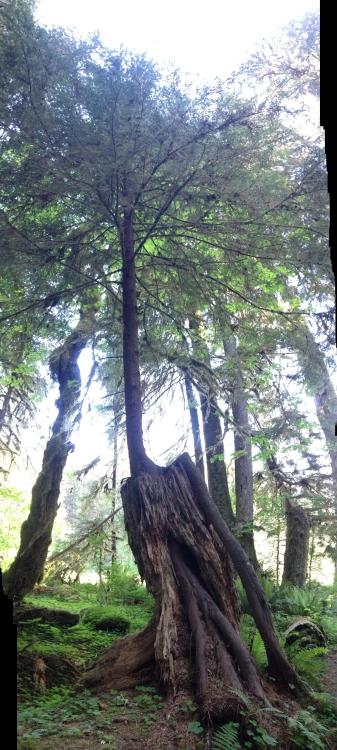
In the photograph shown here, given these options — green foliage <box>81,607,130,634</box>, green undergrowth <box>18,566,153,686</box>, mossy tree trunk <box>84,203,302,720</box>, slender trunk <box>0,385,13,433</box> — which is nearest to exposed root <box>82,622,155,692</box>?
mossy tree trunk <box>84,203,302,720</box>

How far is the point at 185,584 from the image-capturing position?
607cm

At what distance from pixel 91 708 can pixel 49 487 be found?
548 centimetres

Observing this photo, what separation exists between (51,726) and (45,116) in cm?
630

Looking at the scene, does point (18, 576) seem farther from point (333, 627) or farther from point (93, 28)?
point (93, 28)

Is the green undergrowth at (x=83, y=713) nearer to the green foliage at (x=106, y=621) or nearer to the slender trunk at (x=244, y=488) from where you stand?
the green foliage at (x=106, y=621)

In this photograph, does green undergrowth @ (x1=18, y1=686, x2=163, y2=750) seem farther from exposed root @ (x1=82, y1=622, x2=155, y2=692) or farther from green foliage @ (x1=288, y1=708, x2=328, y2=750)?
green foliage @ (x1=288, y1=708, x2=328, y2=750)

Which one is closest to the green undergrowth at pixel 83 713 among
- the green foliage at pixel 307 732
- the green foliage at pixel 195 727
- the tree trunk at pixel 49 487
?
the green foliage at pixel 195 727

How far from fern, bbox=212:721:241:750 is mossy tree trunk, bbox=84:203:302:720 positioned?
1.48 feet

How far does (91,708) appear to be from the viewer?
16.6ft

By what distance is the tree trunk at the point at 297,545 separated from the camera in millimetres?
12742

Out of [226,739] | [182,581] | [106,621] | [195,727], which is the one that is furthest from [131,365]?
[226,739]

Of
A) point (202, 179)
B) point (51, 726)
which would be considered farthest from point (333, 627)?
point (202, 179)

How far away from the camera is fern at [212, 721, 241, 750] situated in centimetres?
420

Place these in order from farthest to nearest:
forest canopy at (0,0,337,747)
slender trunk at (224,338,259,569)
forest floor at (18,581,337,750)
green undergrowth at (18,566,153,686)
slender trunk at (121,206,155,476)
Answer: slender trunk at (224,338,259,569) → slender trunk at (121,206,155,476) → green undergrowth at (18,566,153,686) → forest canopy at (0,0,337,747) → forest floor at (18,581,337,750)
